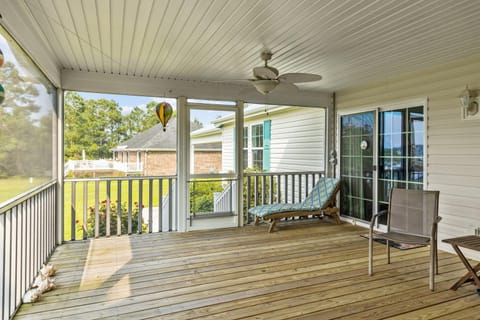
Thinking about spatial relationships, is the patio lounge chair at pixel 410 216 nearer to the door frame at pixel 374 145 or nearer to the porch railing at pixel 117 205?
the door frame at pixel 374 145

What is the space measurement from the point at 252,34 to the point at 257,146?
15.3 ft

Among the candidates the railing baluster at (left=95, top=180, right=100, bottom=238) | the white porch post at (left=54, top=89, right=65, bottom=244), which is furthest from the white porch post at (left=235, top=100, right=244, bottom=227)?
the white porch post at (left=54, top=89, right=65, bottom=244)

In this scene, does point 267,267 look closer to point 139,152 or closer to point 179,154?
point 179,154

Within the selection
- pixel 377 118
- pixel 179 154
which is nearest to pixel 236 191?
pixel 179 154

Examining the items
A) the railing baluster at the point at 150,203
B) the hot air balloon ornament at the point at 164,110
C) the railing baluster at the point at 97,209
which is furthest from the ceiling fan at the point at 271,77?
the railing baluster at the point at 97,209

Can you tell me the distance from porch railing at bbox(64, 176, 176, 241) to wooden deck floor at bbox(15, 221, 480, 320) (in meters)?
0.41

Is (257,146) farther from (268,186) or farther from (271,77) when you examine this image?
(271,77)

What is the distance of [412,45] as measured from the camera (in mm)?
3457

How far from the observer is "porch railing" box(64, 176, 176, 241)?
4.67m

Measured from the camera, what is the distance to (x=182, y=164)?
201 inches

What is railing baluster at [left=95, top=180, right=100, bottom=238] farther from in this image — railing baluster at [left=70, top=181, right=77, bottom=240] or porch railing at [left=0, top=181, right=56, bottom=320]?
porch railing at [left=0, top=181, right=56, bottom=320]

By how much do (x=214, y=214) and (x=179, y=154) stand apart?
4.05 feet

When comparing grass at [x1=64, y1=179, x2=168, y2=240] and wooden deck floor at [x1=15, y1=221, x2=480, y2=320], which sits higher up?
grass at [x1=64, y1=179, x2=168, y2=240]

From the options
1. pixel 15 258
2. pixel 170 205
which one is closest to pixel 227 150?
pixel 170 205
